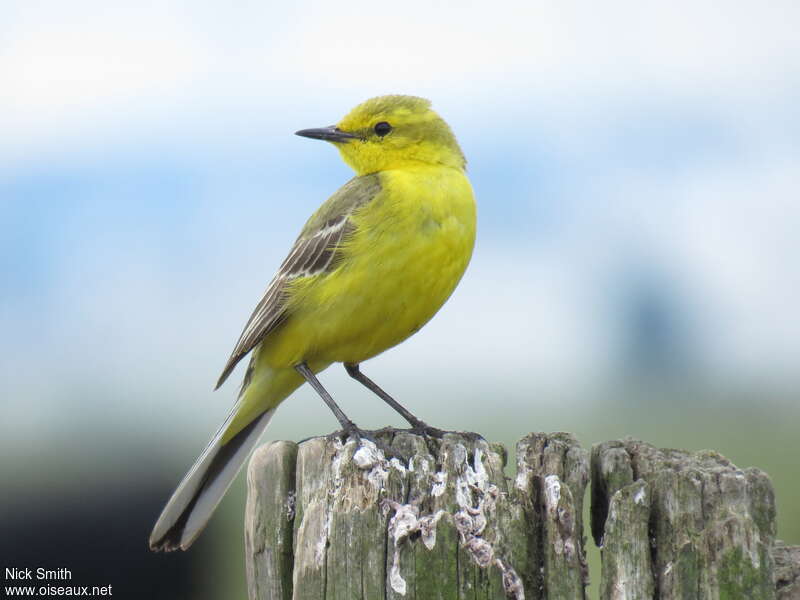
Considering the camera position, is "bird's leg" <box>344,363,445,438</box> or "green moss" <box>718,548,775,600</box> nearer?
"green moss" <box>718,548,775,600</box>

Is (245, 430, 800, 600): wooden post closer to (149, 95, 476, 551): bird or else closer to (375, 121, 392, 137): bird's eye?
(149, 95, 476, 551): bird

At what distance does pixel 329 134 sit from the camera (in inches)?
325

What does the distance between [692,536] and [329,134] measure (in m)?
4.59

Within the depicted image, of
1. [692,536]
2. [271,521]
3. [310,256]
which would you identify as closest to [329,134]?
[310,256]

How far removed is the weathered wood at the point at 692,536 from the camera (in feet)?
14.7

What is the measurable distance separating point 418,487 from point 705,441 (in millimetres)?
9358

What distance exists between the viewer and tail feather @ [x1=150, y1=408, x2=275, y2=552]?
21.6 ft

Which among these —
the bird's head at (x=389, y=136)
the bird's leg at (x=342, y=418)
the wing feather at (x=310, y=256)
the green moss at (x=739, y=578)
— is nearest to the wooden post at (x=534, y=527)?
the green moss at (x=739, y=578)

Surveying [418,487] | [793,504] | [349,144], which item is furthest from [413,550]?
[793,504]

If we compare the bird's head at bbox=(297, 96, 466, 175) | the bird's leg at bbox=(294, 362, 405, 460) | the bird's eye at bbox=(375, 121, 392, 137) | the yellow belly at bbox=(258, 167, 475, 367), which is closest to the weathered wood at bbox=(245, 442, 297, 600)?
the bird's leg at bbox=(294, 362, 405, 460)

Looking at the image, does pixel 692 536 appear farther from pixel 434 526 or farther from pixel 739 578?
pixel 434 526

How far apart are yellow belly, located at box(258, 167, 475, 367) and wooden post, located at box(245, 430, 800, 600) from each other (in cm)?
205

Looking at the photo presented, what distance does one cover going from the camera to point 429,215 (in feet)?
23.5

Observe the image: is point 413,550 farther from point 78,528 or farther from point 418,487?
point 78,528
